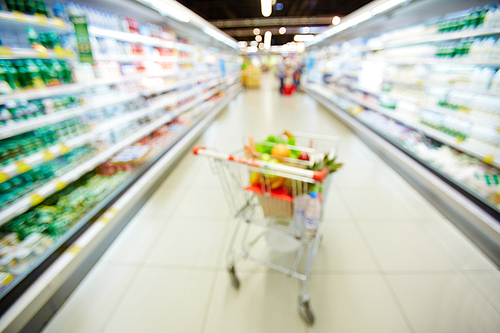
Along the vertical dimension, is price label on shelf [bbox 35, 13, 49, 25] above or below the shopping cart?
above

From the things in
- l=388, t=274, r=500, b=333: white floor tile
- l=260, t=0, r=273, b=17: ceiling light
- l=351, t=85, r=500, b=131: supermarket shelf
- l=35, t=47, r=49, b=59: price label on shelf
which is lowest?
l=388, t=274, r=500, b=333: white floor tile

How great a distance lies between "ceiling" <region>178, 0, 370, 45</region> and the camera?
464 inches

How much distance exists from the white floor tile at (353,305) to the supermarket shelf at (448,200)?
1063 millimetres

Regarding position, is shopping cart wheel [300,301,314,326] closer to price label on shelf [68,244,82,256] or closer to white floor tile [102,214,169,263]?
white floor tile [102,214,169,263]

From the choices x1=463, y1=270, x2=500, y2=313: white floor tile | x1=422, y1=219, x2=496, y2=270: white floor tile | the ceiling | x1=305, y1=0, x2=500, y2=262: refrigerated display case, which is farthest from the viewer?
the ceiling

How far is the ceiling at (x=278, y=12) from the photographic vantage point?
38.6 ft

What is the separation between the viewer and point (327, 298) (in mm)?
1518

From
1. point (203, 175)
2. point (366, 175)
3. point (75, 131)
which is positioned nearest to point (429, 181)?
point (366, 175)

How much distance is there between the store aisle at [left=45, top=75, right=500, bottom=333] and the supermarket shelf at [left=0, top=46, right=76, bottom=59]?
5.33ft

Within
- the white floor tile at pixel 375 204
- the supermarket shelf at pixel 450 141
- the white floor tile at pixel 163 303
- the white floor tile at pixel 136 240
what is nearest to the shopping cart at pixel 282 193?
the white floor tile at pixel 163 303

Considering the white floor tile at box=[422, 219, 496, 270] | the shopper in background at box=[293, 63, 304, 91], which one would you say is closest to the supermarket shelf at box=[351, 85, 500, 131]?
the white floor tile at box=[422, 219, 496, 270]

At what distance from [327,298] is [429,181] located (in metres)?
1.93

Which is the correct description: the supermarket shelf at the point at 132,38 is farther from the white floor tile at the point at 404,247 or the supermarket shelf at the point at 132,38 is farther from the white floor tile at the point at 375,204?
the white floor tile at the point at 404,247

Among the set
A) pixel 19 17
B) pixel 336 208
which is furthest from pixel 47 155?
pixel 336 208
